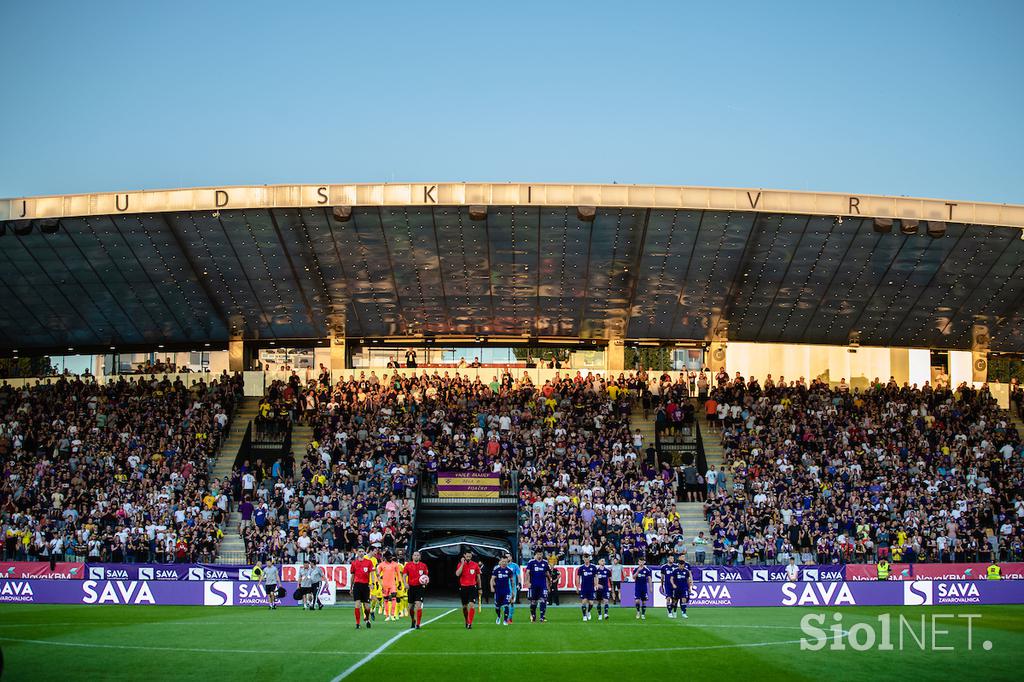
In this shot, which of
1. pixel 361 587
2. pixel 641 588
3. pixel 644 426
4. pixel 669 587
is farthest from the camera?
pixel 644 426

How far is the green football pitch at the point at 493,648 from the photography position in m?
18.3

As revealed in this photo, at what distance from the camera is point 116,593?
110 feet

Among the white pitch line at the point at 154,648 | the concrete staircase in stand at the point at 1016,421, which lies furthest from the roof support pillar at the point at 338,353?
the white pitch line at the point at 154,648

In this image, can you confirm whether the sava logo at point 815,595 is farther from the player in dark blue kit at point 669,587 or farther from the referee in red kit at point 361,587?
the referee in red kit at point 361,587

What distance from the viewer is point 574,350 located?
56.8 metres

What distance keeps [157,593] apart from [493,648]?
15649 mm

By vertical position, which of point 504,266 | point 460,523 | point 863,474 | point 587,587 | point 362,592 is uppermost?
point 504,266

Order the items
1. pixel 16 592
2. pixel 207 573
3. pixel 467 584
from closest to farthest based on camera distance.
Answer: pixel 467 584 < pixel 16 592 < pixel 207 573

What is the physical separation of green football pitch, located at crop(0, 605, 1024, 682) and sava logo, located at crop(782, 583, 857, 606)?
2.63 m

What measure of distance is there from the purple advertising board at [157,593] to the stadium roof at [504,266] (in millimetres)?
14526

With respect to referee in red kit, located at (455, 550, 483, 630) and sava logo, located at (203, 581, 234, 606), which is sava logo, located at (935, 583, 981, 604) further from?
sava logo, located at (203, 581, 234, 606)

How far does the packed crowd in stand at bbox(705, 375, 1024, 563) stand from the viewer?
128ft

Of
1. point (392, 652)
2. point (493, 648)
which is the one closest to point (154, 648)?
point (392, 652)

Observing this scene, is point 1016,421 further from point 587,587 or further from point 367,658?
point 367,658
